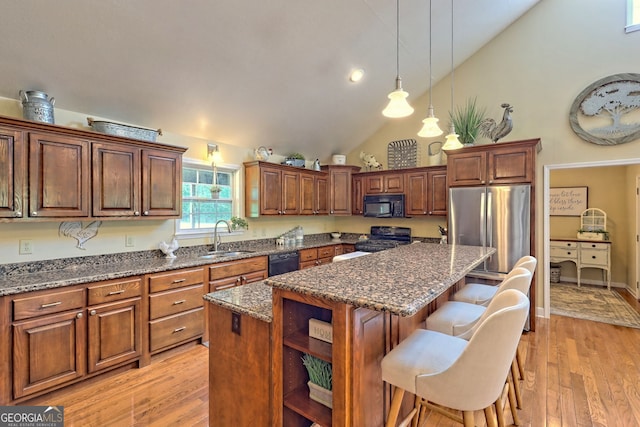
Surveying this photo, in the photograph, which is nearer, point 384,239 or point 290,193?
point 290,193

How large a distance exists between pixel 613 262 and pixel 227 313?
22.6 feet

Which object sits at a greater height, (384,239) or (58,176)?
(58,176)

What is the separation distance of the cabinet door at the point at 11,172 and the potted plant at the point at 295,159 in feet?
10.2

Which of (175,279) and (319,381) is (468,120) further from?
(175,279)

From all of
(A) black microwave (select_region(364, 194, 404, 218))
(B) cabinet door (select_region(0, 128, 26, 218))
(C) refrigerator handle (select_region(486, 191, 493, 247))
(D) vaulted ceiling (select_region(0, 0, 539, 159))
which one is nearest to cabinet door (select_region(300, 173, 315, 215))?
(D) vaulted ceiling (select_region(0, 0, 539, 159))

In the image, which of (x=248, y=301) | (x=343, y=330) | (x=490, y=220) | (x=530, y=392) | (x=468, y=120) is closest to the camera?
(x=343, y=330)

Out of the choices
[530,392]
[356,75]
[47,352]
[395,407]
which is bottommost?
[530,392]

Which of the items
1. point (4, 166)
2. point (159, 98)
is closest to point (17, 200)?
point (4, 166)

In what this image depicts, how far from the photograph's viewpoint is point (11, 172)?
2262 millimetres

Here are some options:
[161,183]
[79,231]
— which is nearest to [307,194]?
[161,183]

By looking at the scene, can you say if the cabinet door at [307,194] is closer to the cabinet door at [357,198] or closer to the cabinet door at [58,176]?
the cabinet door at [357,198]

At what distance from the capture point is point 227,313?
5.52ft

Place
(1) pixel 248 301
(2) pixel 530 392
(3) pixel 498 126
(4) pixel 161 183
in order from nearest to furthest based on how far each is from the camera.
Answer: (1) pixel 248 301
(2) pixel 530 392
(4) pixel 161 183
(3) pixel 498 126

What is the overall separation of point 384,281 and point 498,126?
3.42 meters
